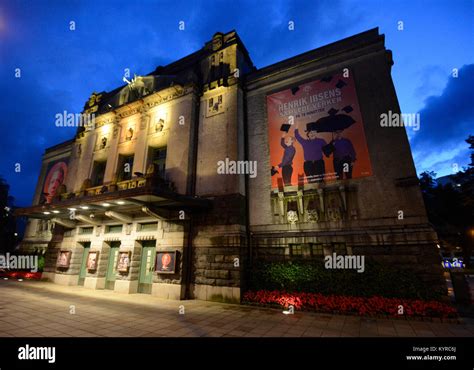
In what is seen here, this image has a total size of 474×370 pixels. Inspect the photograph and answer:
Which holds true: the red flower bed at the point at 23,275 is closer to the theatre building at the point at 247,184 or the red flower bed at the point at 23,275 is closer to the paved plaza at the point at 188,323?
the theatre building at the point at 247,184

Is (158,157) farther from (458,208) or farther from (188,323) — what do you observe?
(458,208)

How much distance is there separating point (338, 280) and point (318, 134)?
7484 millimetres

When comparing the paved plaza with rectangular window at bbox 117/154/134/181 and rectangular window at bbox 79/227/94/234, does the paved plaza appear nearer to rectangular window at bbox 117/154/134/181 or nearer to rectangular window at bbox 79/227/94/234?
rectangular window at bbox 79/227/94/234

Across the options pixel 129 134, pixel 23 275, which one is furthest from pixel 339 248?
pixel 23 275

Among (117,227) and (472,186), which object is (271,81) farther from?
(472,186)

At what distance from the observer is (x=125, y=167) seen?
1819 centimetres

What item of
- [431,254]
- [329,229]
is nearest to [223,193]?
[329,229]

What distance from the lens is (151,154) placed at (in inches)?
675

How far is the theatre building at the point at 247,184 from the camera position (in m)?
10.8

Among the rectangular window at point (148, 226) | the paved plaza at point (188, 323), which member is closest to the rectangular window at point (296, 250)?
the paved plaza at point (188, 323)

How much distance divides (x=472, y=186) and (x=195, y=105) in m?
31.4

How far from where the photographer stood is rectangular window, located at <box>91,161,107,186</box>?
769 inches

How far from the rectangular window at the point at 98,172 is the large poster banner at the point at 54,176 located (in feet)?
21.5

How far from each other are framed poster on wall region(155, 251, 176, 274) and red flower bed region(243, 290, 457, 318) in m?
4.53
